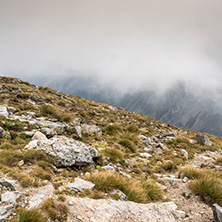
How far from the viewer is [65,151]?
6.67 metres

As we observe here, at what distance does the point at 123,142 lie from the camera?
11.4 meters

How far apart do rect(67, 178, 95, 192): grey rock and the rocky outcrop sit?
531 millimetres

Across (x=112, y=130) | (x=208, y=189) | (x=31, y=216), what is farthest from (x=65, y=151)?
(x=112, y=130)

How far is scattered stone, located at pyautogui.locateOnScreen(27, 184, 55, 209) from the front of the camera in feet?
11.3

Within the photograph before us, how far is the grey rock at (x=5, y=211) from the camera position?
9.19 feet

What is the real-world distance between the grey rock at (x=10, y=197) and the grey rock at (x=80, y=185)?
150 centimetres

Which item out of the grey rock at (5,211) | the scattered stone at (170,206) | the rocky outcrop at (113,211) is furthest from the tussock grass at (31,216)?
the scattered stone at (170,206)

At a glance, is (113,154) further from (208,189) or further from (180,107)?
(180,107)

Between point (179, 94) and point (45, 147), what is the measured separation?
117 metres

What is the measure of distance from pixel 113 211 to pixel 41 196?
2.06m

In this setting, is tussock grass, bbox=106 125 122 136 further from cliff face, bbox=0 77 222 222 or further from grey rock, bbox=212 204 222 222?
grey rock, bbox=212 204 222 222

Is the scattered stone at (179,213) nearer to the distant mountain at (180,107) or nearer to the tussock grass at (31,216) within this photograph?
the tussock grass at (31,216)

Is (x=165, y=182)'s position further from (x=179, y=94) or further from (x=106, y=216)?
(x=179, y=94)

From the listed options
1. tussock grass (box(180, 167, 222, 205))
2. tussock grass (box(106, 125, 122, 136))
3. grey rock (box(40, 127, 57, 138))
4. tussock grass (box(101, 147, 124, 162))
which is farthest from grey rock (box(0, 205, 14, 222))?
tussock grass (box(106, 125, 122, 136))
